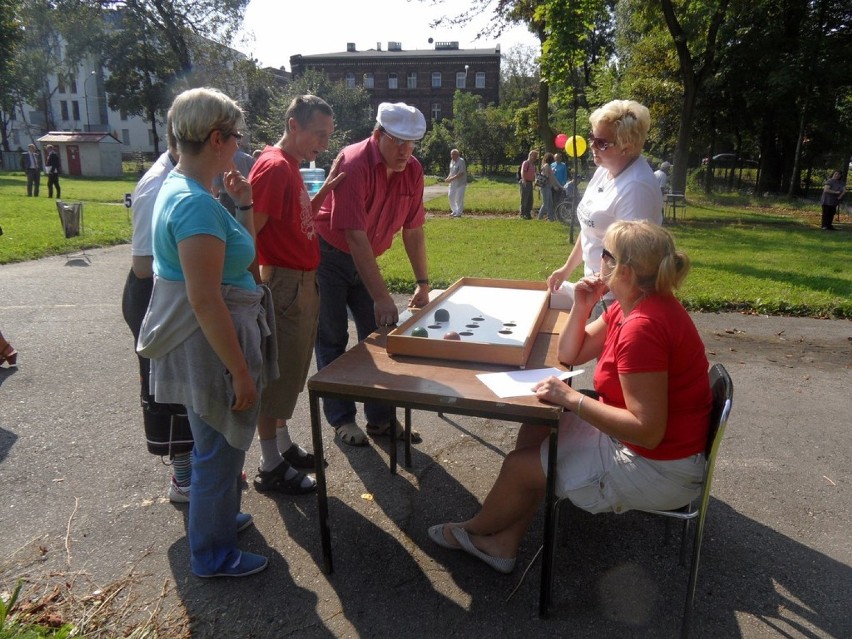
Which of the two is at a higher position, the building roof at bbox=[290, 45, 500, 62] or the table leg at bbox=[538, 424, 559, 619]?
the building roof at bbox=[290, 45, 500, 62]

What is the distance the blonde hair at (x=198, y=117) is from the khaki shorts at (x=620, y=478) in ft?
5.28

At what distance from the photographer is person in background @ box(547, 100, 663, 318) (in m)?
2.96

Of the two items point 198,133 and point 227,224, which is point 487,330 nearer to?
point 227,224

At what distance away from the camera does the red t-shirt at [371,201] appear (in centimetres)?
325

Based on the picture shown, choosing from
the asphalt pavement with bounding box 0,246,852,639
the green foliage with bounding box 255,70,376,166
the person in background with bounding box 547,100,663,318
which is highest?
the green foliage with bounding box 255,70,376,166

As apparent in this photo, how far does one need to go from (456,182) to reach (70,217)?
30.1 ft

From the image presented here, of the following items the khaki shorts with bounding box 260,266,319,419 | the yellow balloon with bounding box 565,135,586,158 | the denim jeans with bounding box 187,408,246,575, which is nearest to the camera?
the denim jeans with bounding box 187,408,246,575

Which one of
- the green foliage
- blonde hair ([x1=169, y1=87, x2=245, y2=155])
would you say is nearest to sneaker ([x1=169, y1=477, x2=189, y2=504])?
blonde hair ([x1=169, y1=87, x2=245, y2=155])

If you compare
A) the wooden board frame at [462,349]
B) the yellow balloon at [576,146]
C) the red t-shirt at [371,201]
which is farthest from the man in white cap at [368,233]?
the yellow balloon at [576,146]

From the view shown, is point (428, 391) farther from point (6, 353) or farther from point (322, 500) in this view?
point (6, 353)

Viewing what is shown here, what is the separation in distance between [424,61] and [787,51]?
46.9m

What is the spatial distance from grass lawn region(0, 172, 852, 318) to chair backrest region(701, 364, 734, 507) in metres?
5.04

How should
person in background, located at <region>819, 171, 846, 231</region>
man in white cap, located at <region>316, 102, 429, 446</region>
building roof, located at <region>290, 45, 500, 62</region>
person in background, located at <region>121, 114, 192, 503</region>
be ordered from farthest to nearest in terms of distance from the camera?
→ 1. building roof, located at <region>290, 45, 500, 62</region>
2. person in background, located at <region>819, 171, 846, 231</region>
3. man in white cap, located at <region>316, 102, 429, 446</region>
4. person in background, located at <region>121, 114, 192, 503</region>

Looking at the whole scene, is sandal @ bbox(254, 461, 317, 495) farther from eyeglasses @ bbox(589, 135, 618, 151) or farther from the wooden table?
eyeglasses @ bbox(589, 135, 618, 151)
